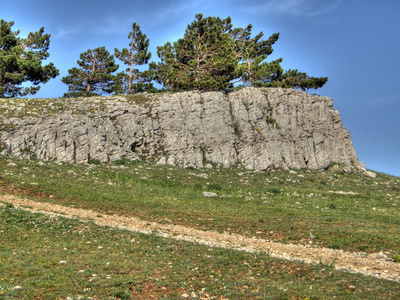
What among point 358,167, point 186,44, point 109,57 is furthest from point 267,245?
point 109,57

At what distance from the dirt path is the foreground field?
0.95m

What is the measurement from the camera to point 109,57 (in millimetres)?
74625

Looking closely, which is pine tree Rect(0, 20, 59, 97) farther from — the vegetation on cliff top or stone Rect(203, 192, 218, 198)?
stone Rect(203, 192, 218, 198)

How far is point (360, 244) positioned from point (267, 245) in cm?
525

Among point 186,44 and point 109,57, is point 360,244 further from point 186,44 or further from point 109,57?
point 109,57

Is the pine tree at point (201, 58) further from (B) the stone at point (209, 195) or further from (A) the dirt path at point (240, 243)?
(A) the dirt path at point (240, 243)

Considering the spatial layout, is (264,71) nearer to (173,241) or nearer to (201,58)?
(201,58)

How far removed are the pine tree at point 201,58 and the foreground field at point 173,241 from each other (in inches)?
992

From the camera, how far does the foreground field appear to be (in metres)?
12.4

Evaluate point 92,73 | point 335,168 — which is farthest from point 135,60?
point 335,168

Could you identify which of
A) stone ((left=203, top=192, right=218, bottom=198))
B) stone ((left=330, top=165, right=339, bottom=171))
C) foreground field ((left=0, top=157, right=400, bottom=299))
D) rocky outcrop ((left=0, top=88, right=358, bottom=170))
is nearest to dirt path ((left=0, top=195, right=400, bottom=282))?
foreground field ((left=0, top=157, right=400, bottom=299))

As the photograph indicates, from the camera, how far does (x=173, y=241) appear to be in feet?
58.2

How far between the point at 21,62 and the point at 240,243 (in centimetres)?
5712

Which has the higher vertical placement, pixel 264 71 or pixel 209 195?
pixel 264 71
